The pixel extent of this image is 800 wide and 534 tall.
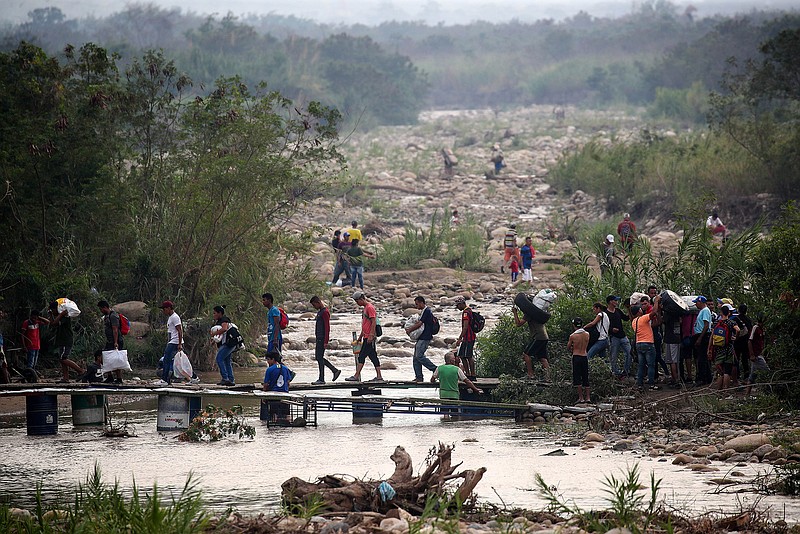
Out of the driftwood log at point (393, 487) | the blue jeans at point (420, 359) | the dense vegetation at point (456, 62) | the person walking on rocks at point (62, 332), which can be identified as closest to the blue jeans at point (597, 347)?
the blue jeans at point (420, 359)

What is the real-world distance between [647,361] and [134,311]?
8.42m

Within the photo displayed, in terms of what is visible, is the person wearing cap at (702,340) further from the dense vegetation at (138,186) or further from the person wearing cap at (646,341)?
the dense vegetation at (138,186)

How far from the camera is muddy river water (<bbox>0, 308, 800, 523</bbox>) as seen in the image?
10461 millimetres

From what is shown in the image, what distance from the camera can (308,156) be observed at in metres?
21.5

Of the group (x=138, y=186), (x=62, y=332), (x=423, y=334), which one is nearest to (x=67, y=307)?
(x=62, y=332)

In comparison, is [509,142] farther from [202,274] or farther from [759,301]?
[759,301]

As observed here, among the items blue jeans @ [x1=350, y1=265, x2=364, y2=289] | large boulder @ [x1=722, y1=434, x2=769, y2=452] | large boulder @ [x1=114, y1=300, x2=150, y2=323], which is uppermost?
blue jeans @ [x1=350, y1=265, x2=364, y2=289]

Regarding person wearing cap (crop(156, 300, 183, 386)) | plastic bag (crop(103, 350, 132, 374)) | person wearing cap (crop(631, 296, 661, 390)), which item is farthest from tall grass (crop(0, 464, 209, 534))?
person wearing cap (crop(631, 296, 661, 390))

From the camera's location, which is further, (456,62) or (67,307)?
(456,62)

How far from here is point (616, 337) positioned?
15.9 meters

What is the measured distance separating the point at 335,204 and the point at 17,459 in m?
24.8

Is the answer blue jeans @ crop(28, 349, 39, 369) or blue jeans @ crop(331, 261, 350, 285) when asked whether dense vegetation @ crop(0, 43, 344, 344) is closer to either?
blue jeans @ crop(28, 349, 39, 369)

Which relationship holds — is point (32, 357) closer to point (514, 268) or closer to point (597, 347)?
point (597, 347)

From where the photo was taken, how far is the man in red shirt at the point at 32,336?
17.0 metres
